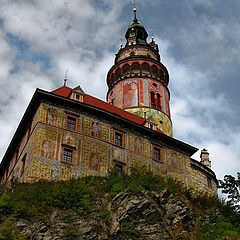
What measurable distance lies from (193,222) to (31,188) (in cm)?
1002

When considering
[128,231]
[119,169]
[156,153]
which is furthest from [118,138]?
[128,231]

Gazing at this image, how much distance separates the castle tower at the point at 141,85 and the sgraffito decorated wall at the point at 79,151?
28.6ft

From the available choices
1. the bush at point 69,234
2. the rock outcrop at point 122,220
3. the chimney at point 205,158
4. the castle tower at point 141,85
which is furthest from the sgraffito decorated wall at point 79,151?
the chimney at point 205,158

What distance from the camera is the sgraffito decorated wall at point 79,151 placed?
23.5m

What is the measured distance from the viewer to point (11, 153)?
31.2 m

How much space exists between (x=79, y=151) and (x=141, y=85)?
1689 centimetres

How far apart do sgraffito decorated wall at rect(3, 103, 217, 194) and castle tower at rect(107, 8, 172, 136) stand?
28.6 ft

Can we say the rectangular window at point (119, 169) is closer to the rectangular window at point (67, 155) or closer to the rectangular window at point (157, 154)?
the rectangular window at point (157, 154)

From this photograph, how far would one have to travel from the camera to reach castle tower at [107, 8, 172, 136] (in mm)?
38250

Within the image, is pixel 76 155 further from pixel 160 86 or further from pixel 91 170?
pixel 160 86

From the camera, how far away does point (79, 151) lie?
25.0 m

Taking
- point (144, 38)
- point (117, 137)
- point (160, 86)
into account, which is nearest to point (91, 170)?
point (117, 137)

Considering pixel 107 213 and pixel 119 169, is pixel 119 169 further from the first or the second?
pixel 107 213

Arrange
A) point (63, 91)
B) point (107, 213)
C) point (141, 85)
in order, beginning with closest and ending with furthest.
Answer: point (107, 213) → point (63, 91) → point (141, 85)
